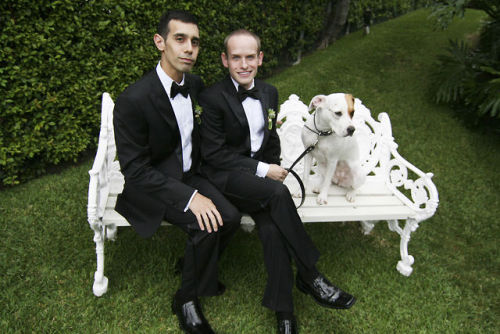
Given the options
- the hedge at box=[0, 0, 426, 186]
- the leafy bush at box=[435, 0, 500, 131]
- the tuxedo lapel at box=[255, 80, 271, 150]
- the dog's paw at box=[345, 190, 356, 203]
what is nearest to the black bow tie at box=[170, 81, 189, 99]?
the tuxedo lapel at box=[255, 80, 271, 150]

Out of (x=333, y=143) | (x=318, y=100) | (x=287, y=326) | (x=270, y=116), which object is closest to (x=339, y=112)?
(x=318, y=100)

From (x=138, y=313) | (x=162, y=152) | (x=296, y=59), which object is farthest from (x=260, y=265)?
(x=296, y=59)

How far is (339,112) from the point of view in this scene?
8.51 ft

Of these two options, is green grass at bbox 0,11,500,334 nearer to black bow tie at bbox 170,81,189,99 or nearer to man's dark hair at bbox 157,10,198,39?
black bow tie at bbox 170,81,189,99

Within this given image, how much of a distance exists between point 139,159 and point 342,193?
6.22 ft

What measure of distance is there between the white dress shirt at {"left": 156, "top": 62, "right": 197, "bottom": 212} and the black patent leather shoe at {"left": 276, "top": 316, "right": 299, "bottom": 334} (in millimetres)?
1137

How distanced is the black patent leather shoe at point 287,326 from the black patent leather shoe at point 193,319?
1.69 feet

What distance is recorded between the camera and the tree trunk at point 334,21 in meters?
8.38

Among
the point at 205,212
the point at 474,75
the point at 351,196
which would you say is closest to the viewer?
the point at 205,212

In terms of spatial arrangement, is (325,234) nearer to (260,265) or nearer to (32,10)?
(260,265)

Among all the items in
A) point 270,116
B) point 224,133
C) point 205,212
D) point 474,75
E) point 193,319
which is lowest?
point 193,319

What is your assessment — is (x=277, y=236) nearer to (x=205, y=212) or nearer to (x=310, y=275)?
(x=310, y=275)

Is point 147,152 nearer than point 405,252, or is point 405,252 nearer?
point 147,152

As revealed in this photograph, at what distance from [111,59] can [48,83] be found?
2.80 feet
